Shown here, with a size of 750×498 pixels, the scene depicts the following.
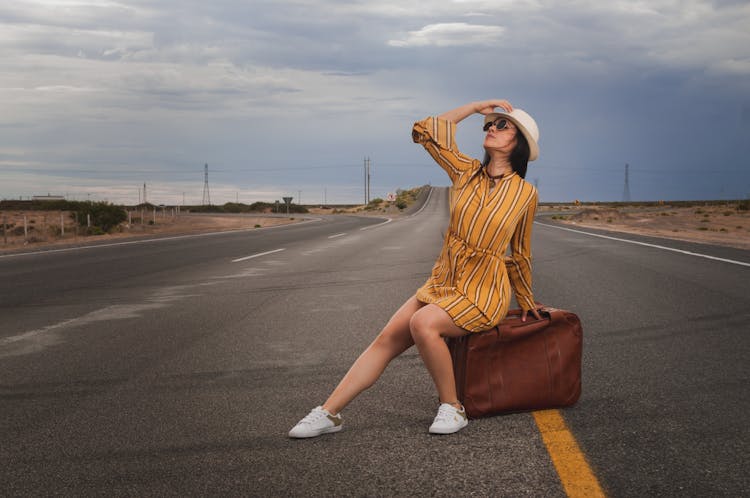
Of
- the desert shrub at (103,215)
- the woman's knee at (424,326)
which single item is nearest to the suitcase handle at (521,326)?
the woman's knee at (424,326)

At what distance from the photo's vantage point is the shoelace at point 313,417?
3.69m

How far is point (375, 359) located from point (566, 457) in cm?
114

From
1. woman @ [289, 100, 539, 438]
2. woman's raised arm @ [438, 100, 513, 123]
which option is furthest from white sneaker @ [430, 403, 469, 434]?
woman's raised arm @ [438, 100, 513, 123]

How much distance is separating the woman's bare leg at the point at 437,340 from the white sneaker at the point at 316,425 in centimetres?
60

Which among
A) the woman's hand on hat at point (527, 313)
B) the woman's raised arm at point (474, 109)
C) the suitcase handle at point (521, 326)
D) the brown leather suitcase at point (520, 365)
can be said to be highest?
the woman's raised arm at point (474, 109)

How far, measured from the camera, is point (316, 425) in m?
3.68

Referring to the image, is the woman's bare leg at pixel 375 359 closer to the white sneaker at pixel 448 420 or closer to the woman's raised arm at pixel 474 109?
the white sneaker at pixel 448 420

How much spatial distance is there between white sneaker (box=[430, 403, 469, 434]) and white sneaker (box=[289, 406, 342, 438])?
0.53 metres

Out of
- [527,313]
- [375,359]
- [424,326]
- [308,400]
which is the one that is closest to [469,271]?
[424,326]

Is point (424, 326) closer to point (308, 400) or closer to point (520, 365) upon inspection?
point (520, 365)

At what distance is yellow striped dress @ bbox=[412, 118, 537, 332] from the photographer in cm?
383

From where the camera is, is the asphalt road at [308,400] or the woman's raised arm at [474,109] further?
the woman's raised arm at [474,109]

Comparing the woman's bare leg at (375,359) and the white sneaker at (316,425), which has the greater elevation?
the woman's bare leg at (375,359)

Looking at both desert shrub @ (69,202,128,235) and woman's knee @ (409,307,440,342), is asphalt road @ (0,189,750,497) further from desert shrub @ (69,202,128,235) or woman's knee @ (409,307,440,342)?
desert shrub @ (69,202,128,235)
